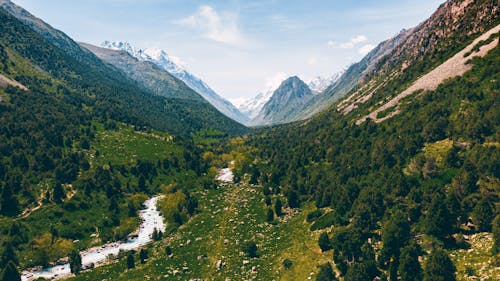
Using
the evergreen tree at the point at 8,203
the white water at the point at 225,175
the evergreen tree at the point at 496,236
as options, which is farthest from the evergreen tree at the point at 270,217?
the evergreen tree at the point at 8,203

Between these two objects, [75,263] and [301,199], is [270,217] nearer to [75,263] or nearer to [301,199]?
[301,199]

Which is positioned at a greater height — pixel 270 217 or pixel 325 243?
pixel 325 243

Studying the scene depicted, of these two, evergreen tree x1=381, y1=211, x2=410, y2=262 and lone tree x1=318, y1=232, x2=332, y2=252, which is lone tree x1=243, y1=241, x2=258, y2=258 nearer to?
lone tree x1=318, y1=232, x2=332, y2=252

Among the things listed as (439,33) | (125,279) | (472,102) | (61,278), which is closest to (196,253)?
(125,279)

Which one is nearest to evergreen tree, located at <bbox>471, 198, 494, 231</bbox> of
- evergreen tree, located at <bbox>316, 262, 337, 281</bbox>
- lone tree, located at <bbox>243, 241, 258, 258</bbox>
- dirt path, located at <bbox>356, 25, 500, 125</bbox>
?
evergreen tree, located at <bbox>316, 262, 337, 281</bbox>

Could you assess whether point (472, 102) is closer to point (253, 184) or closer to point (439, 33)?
point (253, 184)

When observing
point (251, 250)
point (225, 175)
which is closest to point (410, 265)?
point (251, 250)
